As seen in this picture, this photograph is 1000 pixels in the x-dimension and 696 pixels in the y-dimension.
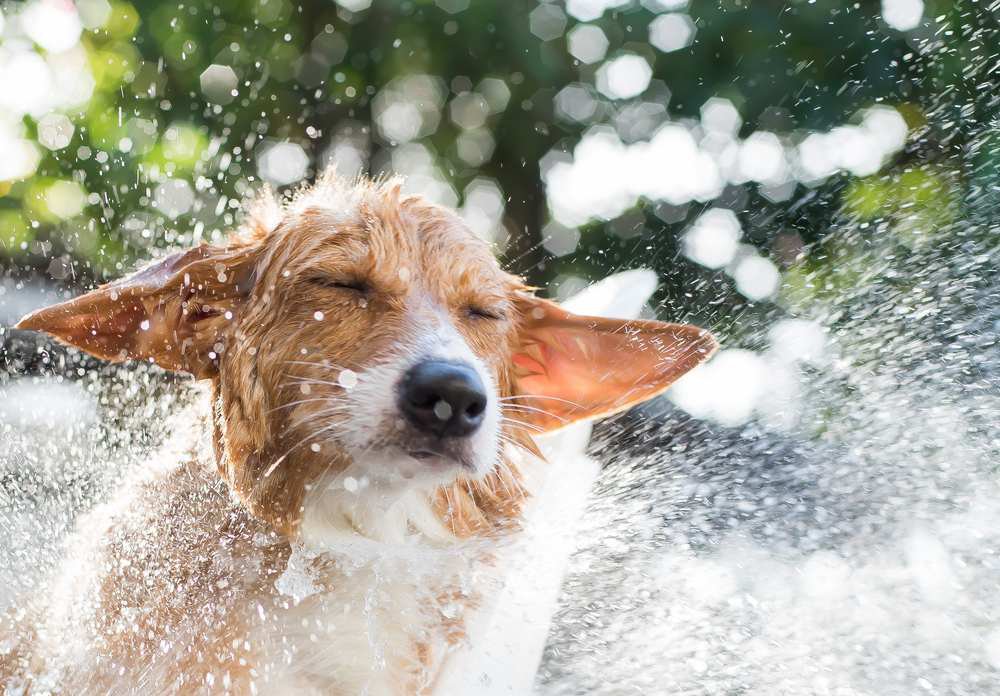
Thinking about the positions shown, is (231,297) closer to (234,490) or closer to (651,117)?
(234,490)

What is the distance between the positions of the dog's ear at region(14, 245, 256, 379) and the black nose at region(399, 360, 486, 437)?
3.09 feet

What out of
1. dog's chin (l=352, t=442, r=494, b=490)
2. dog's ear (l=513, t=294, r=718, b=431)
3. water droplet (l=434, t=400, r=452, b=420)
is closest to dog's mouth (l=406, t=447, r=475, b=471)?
dog's chin (l=352, t=442, r=494, b=490)

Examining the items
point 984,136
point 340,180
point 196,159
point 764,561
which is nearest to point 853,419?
point 764,561

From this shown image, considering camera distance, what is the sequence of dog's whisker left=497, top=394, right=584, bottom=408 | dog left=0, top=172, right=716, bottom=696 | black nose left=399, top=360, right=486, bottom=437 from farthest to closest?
dog's whisker left=497, top=394, right=584, bottom=408, dog left=0, top=172, right=716, bottom=696, black nose left=399, top=360, right=486, bottom=437

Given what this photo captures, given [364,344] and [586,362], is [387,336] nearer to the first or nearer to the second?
[364,344]

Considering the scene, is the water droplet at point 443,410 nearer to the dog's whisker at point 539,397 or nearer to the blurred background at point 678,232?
the dog's whisker at point 539,397

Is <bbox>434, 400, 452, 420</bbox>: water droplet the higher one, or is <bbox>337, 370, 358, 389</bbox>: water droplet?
<bbox>434, 400, 452, 420</bbox>: water droplet

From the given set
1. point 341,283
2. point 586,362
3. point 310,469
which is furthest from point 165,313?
point 586,362

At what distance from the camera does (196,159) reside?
8484 mm

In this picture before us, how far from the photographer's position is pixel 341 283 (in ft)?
11.3

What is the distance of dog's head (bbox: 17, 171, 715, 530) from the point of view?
3.10m

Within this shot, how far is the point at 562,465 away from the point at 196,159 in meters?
5.54

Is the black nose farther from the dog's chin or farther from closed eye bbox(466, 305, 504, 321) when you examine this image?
closed eye bbox(466, 305, 504, 321)

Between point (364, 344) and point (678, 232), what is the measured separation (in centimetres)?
516
